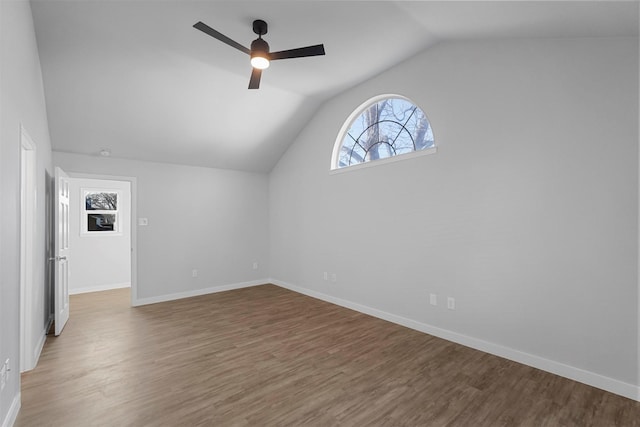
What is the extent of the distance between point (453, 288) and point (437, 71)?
2.48 meters

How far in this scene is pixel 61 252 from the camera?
354 centimetres

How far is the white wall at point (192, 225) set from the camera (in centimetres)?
473

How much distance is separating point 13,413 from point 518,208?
421cm

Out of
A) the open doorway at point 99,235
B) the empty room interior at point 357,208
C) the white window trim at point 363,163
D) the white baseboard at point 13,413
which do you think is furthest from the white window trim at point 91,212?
the white window trim at point 363,163

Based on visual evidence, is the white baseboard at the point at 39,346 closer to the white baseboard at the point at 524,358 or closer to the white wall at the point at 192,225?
the white wall at the point at 192,225

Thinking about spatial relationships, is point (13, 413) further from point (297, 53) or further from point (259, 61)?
point (297, 53)

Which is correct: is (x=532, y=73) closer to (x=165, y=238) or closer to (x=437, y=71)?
(x=437, y=71)

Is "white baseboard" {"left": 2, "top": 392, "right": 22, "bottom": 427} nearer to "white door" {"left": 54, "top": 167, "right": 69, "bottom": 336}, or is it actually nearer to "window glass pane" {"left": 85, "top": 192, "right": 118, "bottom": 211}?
"white door" {"left": 54, "top": 167, "right": 69, "bottom": 336}

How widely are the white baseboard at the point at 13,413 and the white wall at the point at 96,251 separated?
13.2 ft

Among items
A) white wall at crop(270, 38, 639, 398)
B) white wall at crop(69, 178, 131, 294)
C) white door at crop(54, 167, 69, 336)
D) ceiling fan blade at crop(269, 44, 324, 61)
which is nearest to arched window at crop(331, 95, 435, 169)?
white wall at crop(270, 38, 639, 398)

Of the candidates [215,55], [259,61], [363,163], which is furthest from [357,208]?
[215,55]

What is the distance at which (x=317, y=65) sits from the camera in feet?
11.9

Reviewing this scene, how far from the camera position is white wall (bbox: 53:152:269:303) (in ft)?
15.5

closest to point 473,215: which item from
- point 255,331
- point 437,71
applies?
point 437,71
